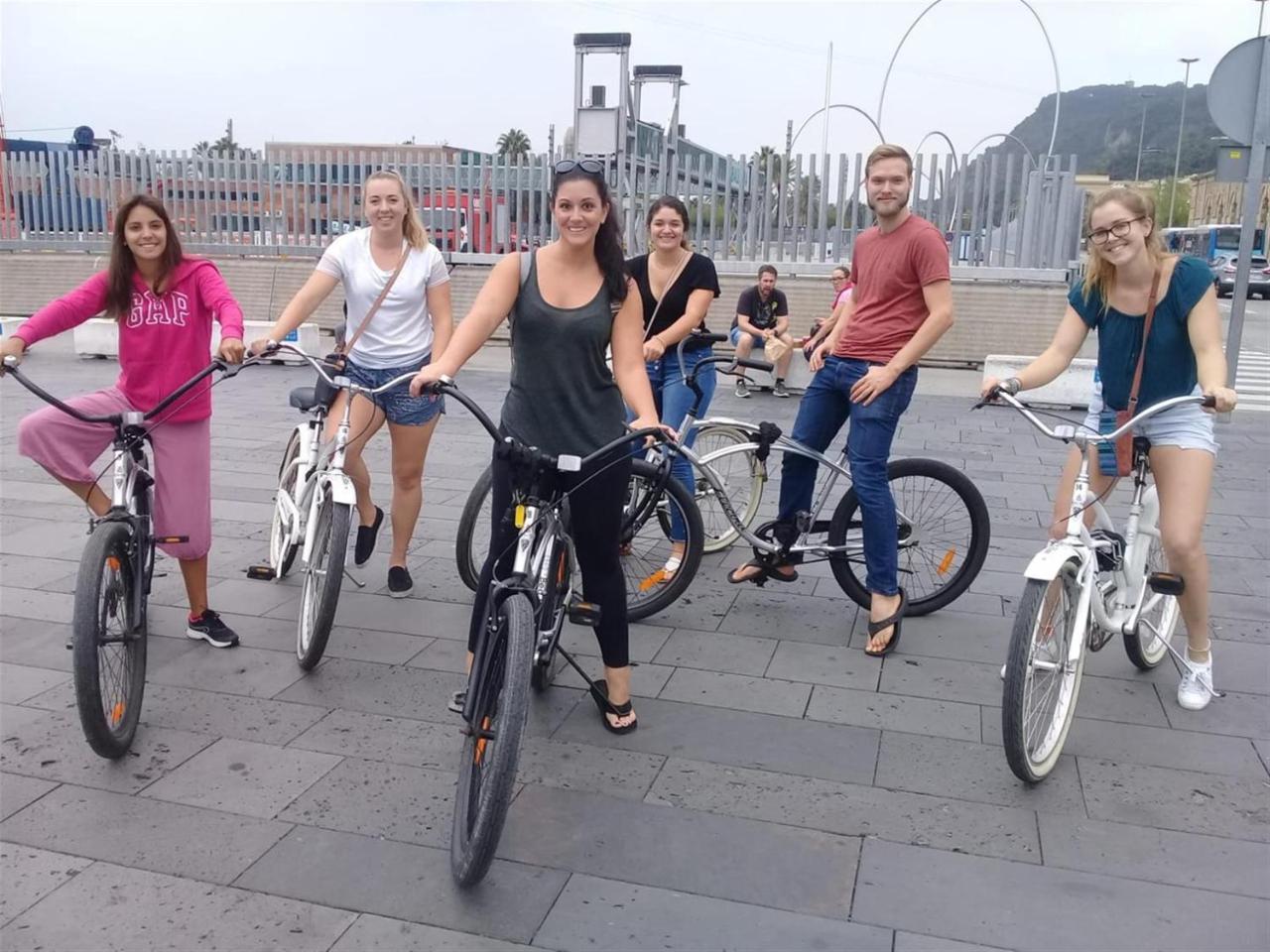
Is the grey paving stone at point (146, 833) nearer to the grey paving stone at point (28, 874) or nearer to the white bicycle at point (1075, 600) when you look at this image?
the grey paving stone at point (28, 874)

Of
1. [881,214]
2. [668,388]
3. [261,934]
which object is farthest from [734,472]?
[261,934]

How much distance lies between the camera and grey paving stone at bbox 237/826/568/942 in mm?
2748

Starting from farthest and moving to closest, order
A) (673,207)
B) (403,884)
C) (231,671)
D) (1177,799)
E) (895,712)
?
1. (673,207)
2. (231,671)
3. (895,712)
4. (1177,799)
5. (403,884)

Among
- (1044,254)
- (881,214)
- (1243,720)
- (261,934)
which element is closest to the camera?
(261,934)

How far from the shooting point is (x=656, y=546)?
4863mm

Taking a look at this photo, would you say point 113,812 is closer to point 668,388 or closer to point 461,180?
point 668,388

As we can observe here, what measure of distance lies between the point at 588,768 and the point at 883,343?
2.05 meters

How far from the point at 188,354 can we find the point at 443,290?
1.20 m

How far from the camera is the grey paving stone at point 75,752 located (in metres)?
3.41

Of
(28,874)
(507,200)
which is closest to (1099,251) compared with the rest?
(28,874)

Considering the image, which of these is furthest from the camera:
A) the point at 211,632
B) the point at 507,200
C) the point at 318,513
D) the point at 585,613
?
the point at 507,200

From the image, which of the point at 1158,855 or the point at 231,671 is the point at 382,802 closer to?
the point at 231,671

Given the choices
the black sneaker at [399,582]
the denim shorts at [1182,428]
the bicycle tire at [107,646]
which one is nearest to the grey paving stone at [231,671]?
the bicycle tire at [107,646]

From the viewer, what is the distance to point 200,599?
14.8 ft
